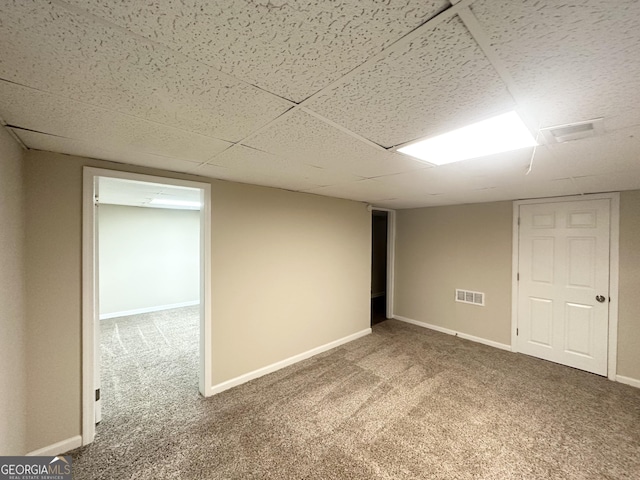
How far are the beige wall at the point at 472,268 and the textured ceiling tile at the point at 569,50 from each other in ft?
9.61

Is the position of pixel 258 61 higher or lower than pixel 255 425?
higher

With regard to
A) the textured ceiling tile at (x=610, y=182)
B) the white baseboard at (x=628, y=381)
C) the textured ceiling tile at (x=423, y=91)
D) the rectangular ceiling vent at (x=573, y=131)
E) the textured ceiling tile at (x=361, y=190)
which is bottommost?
the white baseboard at (x=628, y=381)

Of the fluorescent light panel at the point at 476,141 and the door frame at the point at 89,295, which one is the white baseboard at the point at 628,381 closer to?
the fluorescent light panel at the point at 476,141

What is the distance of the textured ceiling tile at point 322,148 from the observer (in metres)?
1.34

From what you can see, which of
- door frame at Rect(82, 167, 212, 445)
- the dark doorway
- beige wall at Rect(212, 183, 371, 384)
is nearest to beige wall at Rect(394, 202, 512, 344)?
beige wall at Rect(212, 183, 371, 384)

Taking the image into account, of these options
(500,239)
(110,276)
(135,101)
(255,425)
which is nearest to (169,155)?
(135,101)

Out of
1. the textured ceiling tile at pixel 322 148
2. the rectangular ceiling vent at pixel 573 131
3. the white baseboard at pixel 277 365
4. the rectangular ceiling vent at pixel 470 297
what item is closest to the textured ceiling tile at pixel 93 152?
the textured ceiling tile at pixel 322 148

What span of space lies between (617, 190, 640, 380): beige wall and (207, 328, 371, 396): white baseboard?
3076 mm

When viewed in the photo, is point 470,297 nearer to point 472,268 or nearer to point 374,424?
point 472,268

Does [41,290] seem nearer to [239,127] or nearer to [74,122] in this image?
[74,122]

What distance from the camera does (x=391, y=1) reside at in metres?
0.62

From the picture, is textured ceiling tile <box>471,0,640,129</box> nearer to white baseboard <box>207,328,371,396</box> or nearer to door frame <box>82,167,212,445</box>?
door frame <box>82,167,212,445</box>

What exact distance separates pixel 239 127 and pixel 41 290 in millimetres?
1861

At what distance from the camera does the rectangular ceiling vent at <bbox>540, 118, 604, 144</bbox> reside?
1231 millimetres
